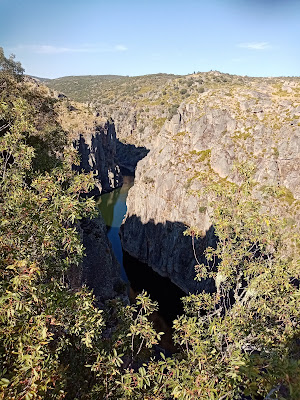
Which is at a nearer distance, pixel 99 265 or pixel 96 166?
pixel 99 265

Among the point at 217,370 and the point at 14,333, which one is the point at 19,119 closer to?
the point at 14,333

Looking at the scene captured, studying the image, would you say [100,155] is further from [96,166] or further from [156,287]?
[156,287]

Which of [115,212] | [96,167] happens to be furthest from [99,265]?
[96,167]

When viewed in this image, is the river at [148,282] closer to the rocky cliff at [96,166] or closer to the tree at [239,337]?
the rocky cliff at [96,166]

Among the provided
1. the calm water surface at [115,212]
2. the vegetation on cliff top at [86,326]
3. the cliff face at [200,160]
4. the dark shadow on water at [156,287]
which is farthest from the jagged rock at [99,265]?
the vegetation on cliff top at [86,326]

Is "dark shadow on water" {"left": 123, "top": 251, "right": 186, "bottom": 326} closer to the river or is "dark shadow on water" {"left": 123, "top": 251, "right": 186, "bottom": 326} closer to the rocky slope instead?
the river

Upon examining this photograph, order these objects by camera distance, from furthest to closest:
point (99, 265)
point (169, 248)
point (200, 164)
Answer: point (200, 164)
point (169, 248)
point (99, 265)

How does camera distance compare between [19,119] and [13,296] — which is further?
[19,119]

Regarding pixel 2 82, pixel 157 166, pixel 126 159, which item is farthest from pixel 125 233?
pixel 126 159
